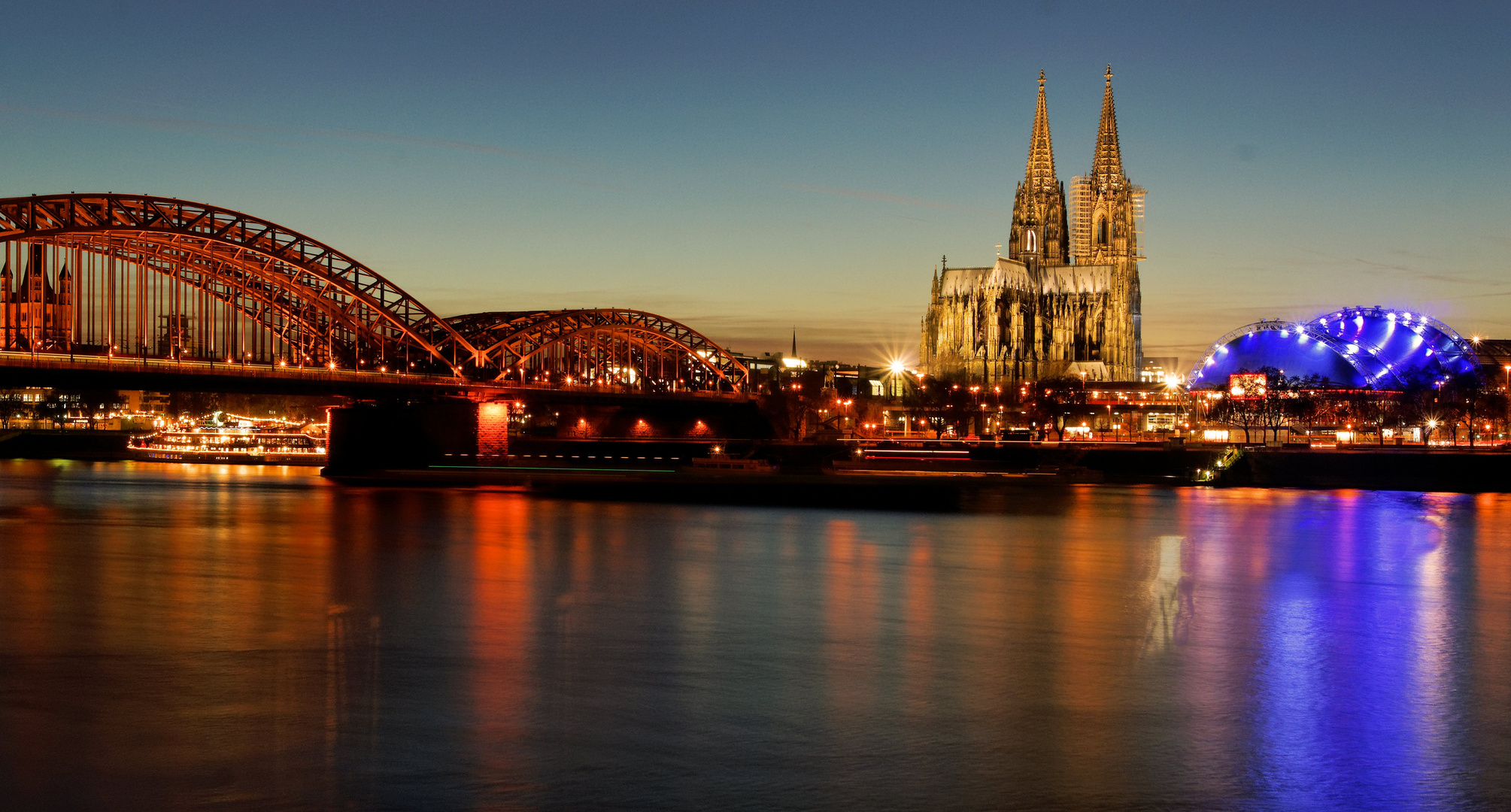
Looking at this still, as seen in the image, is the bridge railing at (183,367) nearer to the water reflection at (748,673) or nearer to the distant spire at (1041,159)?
the water reflection at (748,673)

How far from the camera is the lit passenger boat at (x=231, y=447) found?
323ft

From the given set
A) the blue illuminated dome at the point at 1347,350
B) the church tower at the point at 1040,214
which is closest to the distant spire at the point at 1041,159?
the church tower at the point at 1040,214

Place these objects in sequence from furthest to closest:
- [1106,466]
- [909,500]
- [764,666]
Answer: [1106,466], [909,500], [764,666]

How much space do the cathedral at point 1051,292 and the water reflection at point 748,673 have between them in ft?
348

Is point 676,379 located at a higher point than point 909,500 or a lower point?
higher

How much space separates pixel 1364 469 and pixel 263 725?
65.0 meters

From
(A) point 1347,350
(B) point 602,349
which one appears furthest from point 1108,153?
(B) point 602,349

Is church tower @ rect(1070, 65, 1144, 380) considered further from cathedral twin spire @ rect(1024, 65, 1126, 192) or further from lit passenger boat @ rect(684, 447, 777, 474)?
lit passenger boat @ rect(684, 447, 777, 474)

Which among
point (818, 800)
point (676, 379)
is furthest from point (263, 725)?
point (676, 379)

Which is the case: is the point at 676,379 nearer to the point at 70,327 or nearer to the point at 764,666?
the point at 70,327

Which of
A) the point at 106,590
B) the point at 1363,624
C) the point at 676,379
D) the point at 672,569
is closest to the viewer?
the point at 1363,624

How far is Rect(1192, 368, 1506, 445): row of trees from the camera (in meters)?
95.6

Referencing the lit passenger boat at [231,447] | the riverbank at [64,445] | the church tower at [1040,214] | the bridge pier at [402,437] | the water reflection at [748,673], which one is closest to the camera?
the water reflection at [748,673]

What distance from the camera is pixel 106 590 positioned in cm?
2528
